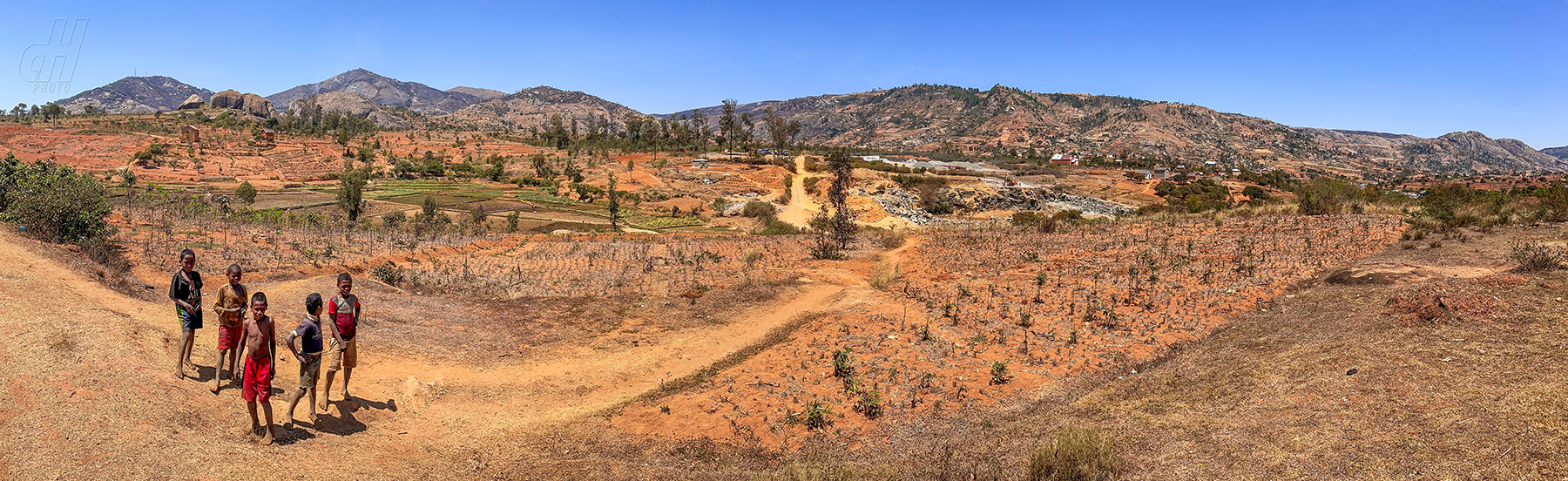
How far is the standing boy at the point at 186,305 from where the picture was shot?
299 inches

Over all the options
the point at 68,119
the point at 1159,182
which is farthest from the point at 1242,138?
the point at 68,119

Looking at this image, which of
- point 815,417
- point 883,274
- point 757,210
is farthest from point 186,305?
point 757,210

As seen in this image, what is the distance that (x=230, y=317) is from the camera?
292 inches

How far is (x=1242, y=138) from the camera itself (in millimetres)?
159875

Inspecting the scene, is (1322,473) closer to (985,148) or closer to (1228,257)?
(1228,257)

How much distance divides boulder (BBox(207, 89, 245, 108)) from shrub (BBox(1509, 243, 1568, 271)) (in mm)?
175246

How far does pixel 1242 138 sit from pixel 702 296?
186 meters

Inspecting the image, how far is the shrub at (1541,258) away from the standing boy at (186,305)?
19.3 meters

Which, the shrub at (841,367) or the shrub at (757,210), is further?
the shrub at (757,210)

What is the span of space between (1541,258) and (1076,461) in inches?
437

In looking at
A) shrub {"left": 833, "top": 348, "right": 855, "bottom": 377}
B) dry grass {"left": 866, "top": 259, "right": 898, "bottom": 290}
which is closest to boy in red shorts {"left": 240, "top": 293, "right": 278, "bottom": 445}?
shrub {"left": 833, "top": 348, "right": 855, "bottom": 377}

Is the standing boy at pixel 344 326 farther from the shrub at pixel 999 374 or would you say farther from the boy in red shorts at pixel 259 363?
the shrub at pixel 999 374

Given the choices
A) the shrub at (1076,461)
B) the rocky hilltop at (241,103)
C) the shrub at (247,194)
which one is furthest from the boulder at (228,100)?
the shrub at (1076,461)

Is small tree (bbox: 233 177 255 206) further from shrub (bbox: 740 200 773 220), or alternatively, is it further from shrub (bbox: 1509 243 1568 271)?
shrub (bbox: 1509 243 1568 271)
